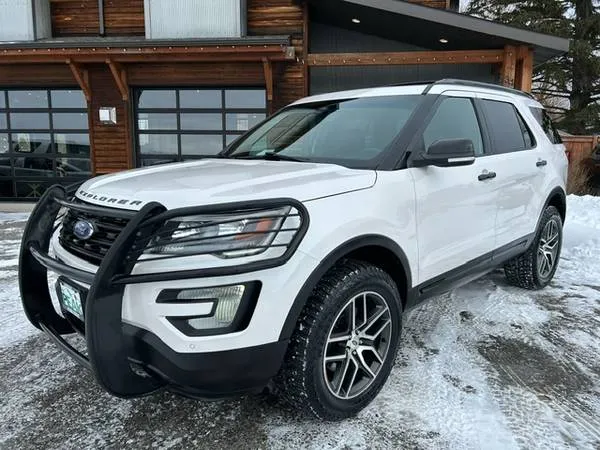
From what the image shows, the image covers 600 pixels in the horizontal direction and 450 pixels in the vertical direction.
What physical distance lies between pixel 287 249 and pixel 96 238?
94cm

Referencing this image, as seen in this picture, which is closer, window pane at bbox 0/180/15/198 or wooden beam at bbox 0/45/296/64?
wooden beam at bbox 0/45/296/64

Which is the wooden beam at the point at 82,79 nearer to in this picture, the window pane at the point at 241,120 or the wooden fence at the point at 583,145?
the window pane at the point at 241,120

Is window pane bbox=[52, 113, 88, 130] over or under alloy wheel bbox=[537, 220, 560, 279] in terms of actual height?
over

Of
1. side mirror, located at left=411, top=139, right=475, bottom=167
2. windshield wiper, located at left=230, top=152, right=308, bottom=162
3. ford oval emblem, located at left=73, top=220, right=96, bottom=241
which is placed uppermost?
side mirror, located at left=411, top=139, right=475, bottom=167

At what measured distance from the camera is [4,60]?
9984 mm

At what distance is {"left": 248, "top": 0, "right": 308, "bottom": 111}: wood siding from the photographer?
10156mm

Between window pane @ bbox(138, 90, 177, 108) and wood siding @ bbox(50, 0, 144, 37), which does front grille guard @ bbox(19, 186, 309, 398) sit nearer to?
window pane @ bbox(138, 90, 177, 108)

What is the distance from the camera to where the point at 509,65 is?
29.9ft

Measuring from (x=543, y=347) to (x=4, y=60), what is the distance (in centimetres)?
1070

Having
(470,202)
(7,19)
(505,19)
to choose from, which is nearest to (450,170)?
(470,202)

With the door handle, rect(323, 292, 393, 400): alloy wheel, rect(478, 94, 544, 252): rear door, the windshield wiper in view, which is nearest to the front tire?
rect(323, 292, 393, 400): alloy wheel

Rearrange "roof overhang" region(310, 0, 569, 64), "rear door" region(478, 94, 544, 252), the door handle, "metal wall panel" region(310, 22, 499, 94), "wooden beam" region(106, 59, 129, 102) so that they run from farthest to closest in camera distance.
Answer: "metal wall panel" region(310, 22, 499, 94) → "wooden beam" region(106, 59, 129, 102) → "roof overhang" region(310, 0, 569, 64) → "rear door" region(478, 94, 544, 252) → the door handle

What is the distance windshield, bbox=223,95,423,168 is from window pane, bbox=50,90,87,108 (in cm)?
846

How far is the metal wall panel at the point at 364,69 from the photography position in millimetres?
10461
